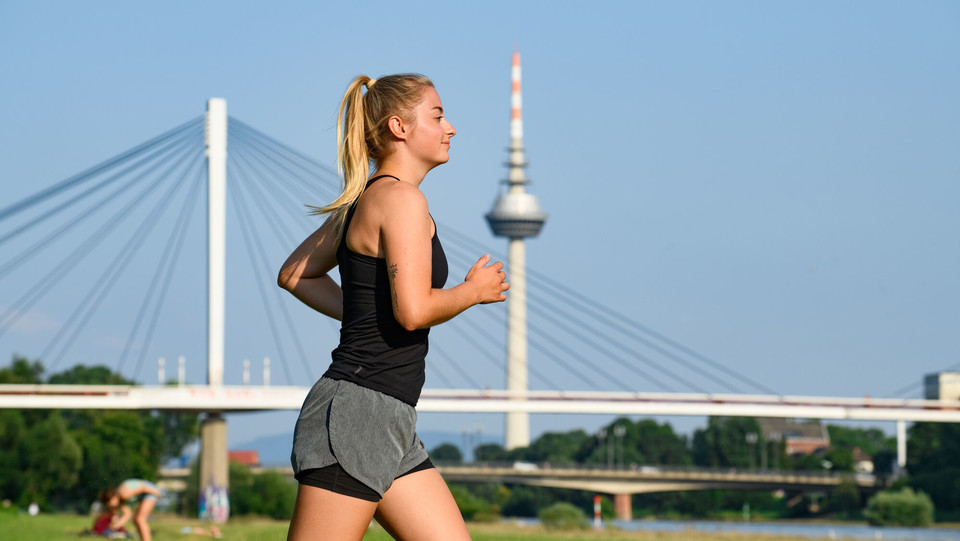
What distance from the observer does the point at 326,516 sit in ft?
9.02

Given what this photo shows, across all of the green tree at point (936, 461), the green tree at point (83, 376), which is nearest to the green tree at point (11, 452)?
the green tree at point (83, 376)

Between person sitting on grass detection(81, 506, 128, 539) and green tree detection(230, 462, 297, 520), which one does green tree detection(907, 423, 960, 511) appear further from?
person sitting on grass detection(81, 506, 128, 539)

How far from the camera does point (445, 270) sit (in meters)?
2.90

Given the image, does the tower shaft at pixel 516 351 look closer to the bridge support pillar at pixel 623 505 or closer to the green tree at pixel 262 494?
the bridge support pillar at pixel 623 505

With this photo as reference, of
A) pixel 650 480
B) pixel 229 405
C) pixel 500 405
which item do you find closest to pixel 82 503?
pixel 229 405

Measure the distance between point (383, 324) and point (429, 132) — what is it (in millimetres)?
481

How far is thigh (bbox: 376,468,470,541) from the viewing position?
9.57 ft

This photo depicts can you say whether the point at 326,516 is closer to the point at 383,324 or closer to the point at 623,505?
the point at 383,324

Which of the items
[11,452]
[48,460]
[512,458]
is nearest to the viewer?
[48,460]

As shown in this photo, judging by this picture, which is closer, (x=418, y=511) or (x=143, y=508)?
(x=418, y=511)

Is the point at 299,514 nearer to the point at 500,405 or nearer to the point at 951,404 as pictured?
the point at 500,405

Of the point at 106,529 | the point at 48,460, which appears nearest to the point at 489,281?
the point at 106,529

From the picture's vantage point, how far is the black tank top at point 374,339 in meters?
2.82

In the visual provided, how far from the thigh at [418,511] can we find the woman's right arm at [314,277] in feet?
1.85
